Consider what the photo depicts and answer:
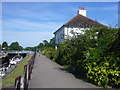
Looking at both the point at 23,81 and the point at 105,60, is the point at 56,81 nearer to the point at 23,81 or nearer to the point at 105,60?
the point at 105,60

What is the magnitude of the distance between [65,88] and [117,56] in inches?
107

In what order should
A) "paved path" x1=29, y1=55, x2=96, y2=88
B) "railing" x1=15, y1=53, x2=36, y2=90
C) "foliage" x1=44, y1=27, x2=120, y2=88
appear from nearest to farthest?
"railing" x1=15, y1=53, x2=36, y2=90 < "foliage" x1=44, y1=27, x2=120, y2=88 < "paved path" x1=29, y1=55, x2=96, y2=88

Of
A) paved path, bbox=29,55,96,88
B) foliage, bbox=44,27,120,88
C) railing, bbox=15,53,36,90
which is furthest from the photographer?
paved path, bbox=29,55,96,88

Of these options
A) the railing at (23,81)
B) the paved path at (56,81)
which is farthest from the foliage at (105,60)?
the railing at (23,81)

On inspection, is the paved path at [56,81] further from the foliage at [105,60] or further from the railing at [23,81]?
the railing at [23,81]

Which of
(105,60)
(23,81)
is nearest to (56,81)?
(105,60)

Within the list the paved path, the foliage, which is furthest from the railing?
the foliage

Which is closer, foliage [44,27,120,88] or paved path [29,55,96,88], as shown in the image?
foliage [44,27,120,88]

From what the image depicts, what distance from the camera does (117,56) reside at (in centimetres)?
973

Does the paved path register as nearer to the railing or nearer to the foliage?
the foliage

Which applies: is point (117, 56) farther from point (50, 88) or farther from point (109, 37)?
point (50, 88)

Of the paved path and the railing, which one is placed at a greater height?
the railing

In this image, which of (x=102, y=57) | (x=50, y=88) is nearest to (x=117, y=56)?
(x=102, y=57)

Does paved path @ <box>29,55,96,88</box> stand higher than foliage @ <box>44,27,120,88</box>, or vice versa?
foliage @ <box>44,27,120,88</box>
